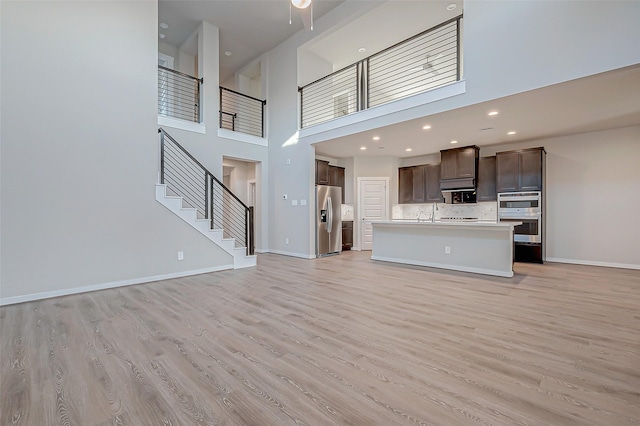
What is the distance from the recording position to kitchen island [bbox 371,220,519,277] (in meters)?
4.75

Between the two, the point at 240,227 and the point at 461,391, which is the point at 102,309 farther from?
the point at 240,227

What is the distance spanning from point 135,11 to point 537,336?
6.67m

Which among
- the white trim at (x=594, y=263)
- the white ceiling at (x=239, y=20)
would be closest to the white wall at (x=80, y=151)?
the white ceiling at (x=239, y=20)

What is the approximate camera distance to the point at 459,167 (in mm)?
6875

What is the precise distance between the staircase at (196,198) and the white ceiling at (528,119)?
2.66 metres

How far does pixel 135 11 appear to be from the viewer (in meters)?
4.42

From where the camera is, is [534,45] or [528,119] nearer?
[534,45]

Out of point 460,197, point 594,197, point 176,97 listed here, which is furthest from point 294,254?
point 594,197

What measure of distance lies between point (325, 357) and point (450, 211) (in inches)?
255

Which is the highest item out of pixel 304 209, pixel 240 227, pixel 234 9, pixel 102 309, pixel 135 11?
pixel 234 9

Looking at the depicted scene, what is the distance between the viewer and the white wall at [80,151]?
3.49 meters

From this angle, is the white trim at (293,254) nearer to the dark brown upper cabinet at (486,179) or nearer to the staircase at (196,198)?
the staircase at (196,198)

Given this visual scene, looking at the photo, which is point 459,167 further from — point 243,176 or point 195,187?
point 195,187

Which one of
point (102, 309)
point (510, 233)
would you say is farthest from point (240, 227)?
point (510, 233)
